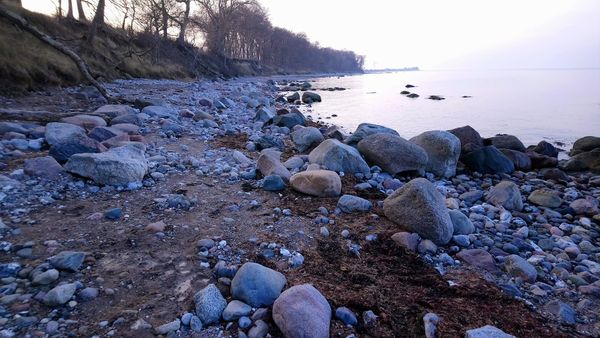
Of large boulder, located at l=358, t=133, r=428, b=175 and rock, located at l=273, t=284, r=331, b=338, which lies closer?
rock, located at l=273, t=284, r=331, b=338

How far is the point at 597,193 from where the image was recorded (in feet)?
23.4

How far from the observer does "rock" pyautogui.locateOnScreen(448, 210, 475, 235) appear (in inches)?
174

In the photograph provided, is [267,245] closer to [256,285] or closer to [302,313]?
[256,285]

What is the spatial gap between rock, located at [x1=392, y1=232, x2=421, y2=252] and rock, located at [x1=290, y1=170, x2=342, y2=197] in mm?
1304

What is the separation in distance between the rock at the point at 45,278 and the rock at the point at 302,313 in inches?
63.7

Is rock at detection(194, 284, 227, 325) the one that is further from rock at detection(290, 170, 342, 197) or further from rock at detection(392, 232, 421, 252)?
rock at detection(290, 170, 342, 197)

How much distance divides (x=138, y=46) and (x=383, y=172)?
27.2m

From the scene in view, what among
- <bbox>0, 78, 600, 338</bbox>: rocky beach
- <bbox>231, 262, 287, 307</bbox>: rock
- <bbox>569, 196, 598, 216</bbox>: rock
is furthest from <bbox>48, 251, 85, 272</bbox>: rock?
<bbox>569, 196, 598, 216</bbox>: rock

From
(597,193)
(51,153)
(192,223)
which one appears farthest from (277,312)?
(597,193)

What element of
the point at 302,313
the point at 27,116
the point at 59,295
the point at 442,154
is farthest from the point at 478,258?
the point at 27,116

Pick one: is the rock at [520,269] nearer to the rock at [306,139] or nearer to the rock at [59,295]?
the rock at [59,295]

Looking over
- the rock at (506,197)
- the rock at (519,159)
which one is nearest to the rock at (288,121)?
the rock at (519,159)

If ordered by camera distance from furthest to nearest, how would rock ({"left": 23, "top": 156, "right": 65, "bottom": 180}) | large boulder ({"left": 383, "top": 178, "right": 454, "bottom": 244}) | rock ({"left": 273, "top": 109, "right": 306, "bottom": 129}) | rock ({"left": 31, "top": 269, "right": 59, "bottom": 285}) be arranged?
rock ({"left": 273, "top": 109, "right": 306, "bottom": 129}) → rock ({"left": 23, "top": 156, "right": 65, "bottom": 180}) → large boulder ({"left": 383, "top": 178, "right": 454, "bottom": 244}) → rock ({"left": 31, "top": 269, "right": 59, "bottom": 285})

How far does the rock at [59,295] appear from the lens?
2394 millimetres
